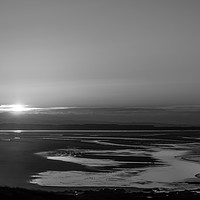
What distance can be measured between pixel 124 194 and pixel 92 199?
252 cm

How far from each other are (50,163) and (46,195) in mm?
17080

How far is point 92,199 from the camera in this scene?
21.8 m

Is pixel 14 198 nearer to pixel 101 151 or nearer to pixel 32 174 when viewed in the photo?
pixel 32 174

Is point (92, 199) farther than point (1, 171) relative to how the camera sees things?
No

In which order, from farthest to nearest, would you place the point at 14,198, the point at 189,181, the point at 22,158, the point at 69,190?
the point at 22,158
the point at 189,181
the point at 69,190
the point at 14,198

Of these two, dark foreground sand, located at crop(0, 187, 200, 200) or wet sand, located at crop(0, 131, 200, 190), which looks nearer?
dark foreground sand, located at crop(0, 187, 200, 200)

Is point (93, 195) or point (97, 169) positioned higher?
point (93, 195)

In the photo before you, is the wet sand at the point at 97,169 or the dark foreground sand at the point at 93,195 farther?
the wet sand at the point at 97,169

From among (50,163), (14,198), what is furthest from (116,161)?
(14,198)

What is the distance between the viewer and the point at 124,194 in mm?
23594

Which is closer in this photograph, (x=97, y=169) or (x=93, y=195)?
(x=93, y=195)

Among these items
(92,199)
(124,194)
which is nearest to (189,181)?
(124,194)

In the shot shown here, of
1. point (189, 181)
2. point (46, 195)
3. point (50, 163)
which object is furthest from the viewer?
point (50, 163)

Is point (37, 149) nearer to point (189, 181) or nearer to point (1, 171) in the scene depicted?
point (1, 171)
